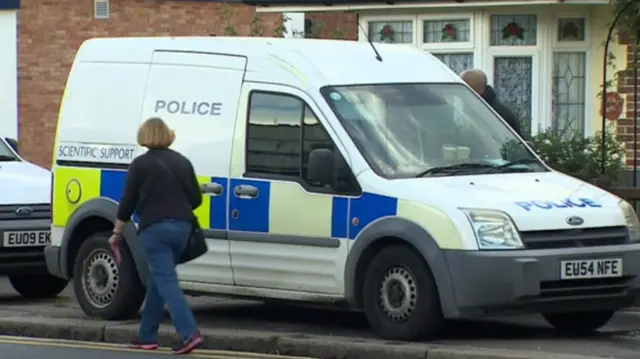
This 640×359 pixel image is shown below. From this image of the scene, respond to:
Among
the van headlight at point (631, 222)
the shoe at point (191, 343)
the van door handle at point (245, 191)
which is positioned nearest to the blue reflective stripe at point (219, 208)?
the van door handle at point (245, 191)

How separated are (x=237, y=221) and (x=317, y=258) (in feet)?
2.62

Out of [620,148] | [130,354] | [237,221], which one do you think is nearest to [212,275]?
[237,221]

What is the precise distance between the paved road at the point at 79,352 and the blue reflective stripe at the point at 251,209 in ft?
3.53

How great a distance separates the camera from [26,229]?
14.7 meters

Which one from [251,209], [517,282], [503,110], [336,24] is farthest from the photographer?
[336,24]

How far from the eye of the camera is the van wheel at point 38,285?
15.4 metres

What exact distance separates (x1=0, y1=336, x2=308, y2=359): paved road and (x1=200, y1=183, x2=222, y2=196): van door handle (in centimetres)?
135

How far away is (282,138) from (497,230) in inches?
80.8

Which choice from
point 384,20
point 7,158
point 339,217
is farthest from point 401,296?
point 384,20

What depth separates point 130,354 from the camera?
11.2 meters

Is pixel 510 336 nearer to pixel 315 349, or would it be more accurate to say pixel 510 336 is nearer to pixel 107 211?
pixel 315 349

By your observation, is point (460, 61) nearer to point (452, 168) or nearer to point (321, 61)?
point (321, 61)

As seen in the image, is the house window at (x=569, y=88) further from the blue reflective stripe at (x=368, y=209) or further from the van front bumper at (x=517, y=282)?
the van front bumper at (x=517, y=282)

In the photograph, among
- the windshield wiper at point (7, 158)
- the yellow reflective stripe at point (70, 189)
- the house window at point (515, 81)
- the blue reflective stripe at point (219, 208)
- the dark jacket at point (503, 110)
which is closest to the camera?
the blue reflective stripe at point (219, 208)
